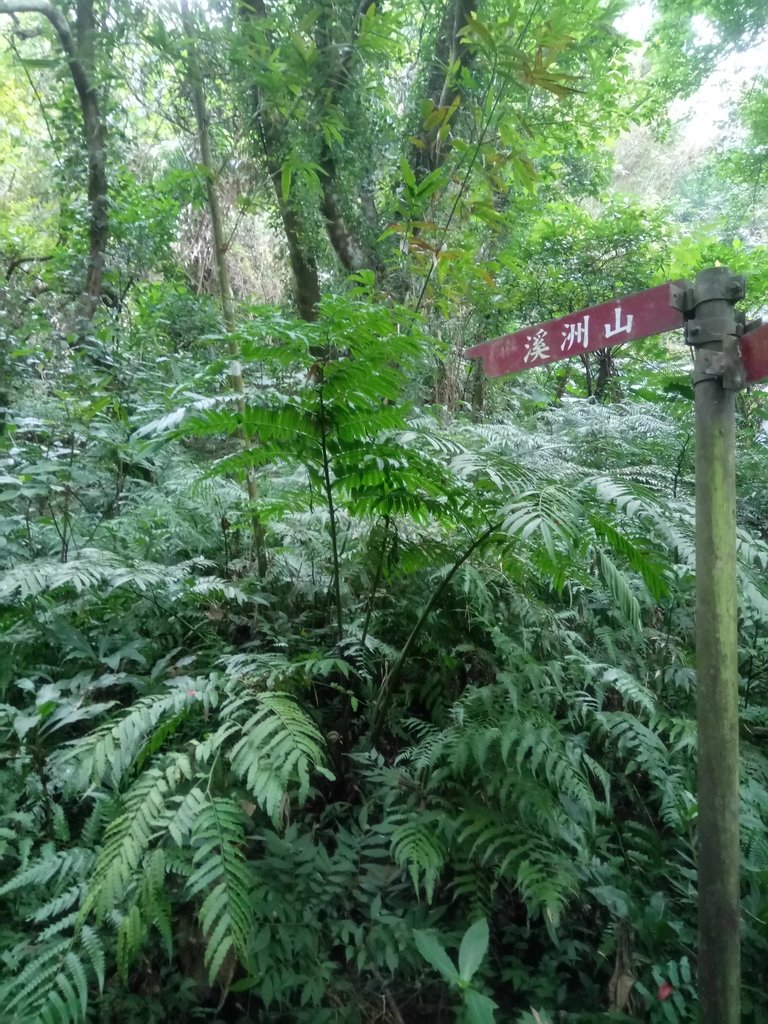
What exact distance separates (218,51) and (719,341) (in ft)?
10.3

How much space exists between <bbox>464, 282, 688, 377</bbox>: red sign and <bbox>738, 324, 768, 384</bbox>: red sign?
0.17 m

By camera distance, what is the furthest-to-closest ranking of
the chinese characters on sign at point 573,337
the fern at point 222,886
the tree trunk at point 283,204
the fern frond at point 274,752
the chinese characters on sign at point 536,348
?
the tree trunk at point 283,204, the chinese characters on sign at point 536,348, the chinese characters on sign at point 573,337, the fern frond at point 274,752, the fern at point 222,886

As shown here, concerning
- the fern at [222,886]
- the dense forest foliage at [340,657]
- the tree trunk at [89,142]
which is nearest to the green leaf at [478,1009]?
the dense forest foliage at [340,657]

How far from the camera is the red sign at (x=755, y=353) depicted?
1488 millimetres

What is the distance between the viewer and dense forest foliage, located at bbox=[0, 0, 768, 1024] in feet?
5.30

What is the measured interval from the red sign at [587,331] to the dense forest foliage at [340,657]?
331mm

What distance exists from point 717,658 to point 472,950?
2.84 feet

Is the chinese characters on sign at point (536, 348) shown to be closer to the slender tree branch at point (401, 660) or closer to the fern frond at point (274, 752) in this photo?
the slender tree branch at point (401, 660)

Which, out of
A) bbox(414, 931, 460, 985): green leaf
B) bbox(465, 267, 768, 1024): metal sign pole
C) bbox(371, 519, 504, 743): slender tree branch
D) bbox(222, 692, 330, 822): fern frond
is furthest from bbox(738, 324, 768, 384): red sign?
bbox(414, 931, 460, 985): green leaf

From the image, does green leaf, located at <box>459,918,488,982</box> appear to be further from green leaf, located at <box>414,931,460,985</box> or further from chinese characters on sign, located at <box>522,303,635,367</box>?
chinese characters on sign, located at <box>522,303,635,367</box>

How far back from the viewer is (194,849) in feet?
5.62

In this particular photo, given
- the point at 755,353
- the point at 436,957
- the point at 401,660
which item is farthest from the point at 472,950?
the point at 755,353

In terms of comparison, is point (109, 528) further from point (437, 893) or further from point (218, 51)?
point (218, 51)

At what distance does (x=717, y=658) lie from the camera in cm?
151
